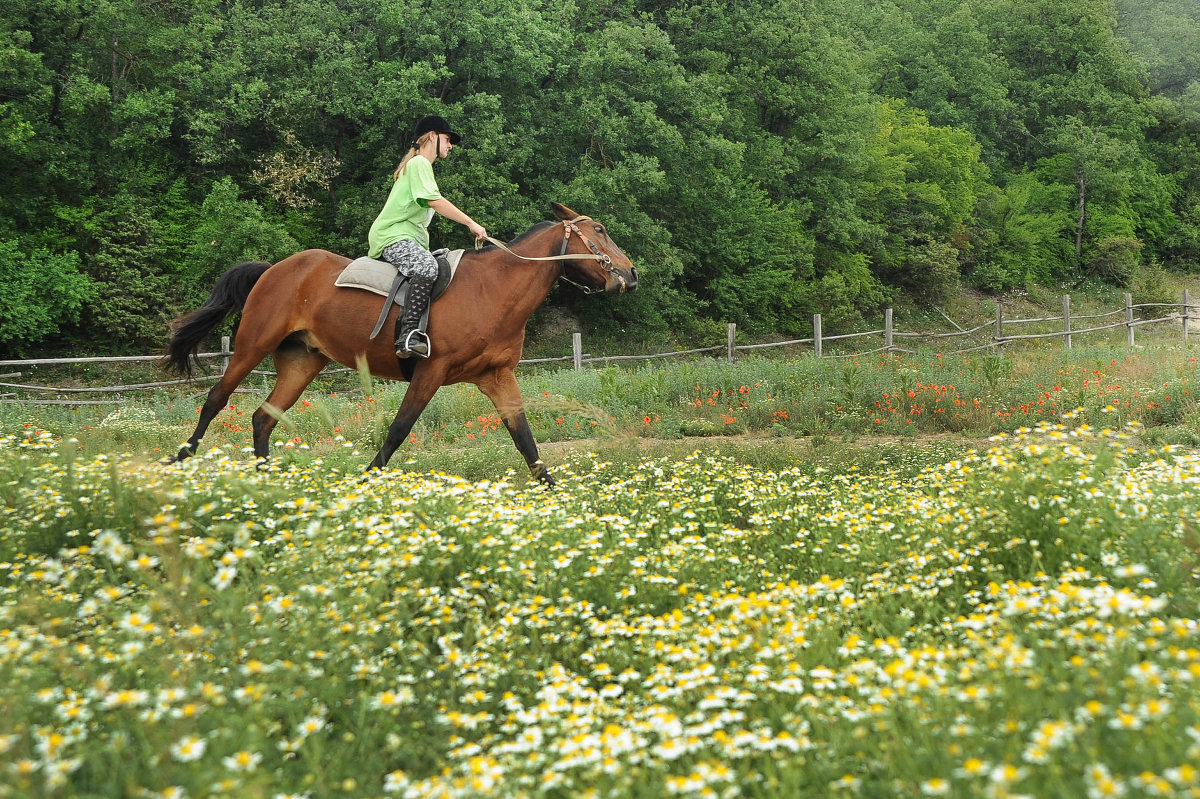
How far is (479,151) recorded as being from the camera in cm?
2698

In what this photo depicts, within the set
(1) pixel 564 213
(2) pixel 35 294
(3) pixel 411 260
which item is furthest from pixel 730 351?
(2) pixel 35 294

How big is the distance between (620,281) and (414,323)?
1755 mm

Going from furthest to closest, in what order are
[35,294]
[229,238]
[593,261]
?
[229,238] < [35,294] < [593,261]

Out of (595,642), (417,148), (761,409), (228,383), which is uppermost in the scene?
(417,148)

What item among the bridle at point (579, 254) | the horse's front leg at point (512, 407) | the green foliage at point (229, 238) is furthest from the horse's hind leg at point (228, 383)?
the green foliage at point (229, 238)

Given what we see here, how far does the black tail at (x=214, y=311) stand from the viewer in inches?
286

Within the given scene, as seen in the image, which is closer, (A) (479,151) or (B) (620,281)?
(B) (620,281)

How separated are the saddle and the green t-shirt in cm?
18

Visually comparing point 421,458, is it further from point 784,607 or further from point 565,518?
point 784,607

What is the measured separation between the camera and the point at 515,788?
8.29 feet

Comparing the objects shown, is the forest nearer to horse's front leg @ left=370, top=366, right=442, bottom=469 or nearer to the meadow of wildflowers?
horse's front leg @ left=370, top=366, right=442, bottom=469

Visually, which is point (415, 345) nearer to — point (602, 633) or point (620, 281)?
point (620, 281)

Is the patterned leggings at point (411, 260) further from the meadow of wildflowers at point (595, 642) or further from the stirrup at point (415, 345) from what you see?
the meadow of wildflowers at point (595, 642)

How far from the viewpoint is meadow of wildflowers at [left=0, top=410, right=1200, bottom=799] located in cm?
240
